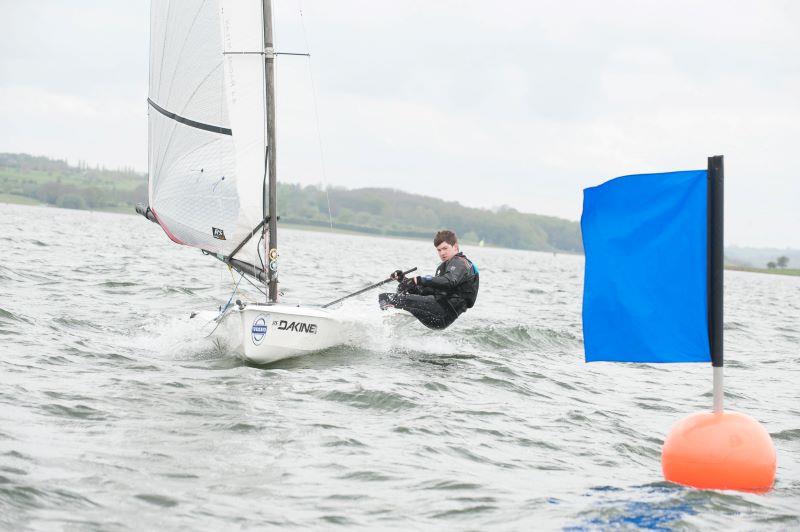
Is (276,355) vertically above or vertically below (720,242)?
below

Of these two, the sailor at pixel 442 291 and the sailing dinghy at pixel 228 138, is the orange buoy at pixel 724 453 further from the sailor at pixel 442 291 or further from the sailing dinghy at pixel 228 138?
the sailor at pixel 442 291

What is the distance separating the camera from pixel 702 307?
5.62 m

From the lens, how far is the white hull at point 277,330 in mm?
10094

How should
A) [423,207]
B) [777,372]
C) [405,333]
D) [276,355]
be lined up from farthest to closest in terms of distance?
[423,207]
[777,372]
[405,333]
[276,355]

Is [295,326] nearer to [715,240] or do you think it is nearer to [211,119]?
[211,119]

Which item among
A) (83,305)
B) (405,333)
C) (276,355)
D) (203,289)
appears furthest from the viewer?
(203,289)

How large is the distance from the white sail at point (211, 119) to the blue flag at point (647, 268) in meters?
6.07

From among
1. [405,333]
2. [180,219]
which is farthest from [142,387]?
[405,333]

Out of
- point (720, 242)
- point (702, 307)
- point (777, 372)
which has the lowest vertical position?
point (777, 372)

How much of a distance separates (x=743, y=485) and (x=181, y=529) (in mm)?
3340

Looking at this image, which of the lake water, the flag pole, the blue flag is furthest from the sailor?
the flag pole

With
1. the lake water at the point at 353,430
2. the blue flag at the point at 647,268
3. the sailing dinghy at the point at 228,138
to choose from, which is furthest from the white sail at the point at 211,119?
the blue flag at the point at 647,268

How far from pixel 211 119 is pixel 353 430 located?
5.18m

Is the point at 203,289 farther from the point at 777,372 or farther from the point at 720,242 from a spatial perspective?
the point at 720,242
